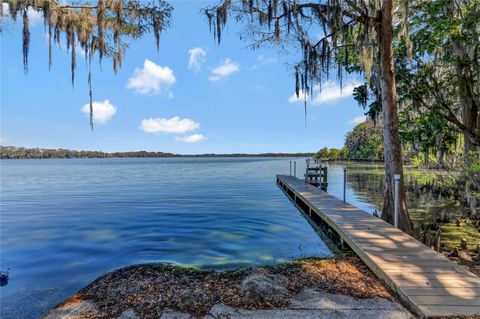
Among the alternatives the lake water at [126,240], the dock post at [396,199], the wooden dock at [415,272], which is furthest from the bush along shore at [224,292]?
the dock post at [396,199]

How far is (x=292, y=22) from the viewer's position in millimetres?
8492

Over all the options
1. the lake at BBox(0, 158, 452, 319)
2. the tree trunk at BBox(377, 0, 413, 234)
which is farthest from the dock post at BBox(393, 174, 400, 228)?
the lake at BBox(0, 158, 452, 319)

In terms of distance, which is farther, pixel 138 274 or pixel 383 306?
pixel 138 274

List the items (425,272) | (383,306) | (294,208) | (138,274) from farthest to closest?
(294,208), (138,274), (425,272), (383,306)

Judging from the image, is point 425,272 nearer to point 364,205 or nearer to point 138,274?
point 138,274

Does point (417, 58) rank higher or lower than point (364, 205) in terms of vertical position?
higher

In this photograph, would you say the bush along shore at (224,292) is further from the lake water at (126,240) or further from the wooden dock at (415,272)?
the lake water at (126,240)

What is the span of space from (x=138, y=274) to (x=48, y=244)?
5.47 meters

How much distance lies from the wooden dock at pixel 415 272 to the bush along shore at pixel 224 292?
18 cm

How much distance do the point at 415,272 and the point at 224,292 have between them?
271cm

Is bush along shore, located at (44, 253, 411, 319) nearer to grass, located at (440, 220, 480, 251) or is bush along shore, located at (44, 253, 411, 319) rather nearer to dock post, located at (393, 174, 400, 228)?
dock post, located at (393, 174, 400, 228)

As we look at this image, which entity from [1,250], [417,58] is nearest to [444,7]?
[417,58]

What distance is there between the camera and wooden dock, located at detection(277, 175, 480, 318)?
3.40m

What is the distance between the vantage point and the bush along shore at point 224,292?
3682mm
